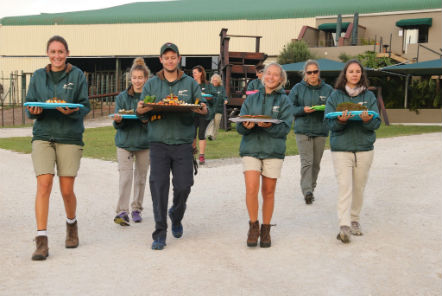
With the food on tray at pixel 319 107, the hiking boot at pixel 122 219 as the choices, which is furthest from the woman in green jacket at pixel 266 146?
the food on tray at pixel 319 107

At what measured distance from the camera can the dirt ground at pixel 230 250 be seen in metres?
4.61

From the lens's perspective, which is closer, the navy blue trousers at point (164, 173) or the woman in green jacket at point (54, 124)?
the woman in green jacket at point (54, 124)

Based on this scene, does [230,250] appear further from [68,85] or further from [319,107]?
[319,107]

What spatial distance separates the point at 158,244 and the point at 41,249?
1087 millimetres

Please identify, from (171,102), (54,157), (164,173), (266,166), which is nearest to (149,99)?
(171,102)

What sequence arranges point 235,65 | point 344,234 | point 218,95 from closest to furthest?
point 344,234, point 218,95, point 235,65

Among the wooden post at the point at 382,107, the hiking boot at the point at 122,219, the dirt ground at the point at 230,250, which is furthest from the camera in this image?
the wooden post at the point at 382,107

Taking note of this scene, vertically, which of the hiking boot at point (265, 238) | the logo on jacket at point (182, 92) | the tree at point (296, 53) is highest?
the tree at point (296, 53)

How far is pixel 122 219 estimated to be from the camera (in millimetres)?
6711

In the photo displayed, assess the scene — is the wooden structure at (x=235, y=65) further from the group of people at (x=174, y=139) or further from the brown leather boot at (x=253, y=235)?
the brown leather boot at (x=253, y=235)

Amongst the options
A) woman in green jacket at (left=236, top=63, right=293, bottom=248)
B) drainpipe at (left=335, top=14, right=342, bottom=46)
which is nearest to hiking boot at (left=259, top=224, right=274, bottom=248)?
woman in green jacket at (left=236, top=63, right=293, bottom=248)

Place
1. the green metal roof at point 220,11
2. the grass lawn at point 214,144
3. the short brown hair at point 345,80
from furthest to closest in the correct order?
1. the green metal roof at point 220,11
2. the grass lawn at point 214,144
3. the short brown hair at point 345,80

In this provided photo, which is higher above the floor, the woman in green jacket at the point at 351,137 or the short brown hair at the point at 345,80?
the short brown hair at the point at 345,80

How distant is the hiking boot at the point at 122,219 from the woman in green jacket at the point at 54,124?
3.40 ft
